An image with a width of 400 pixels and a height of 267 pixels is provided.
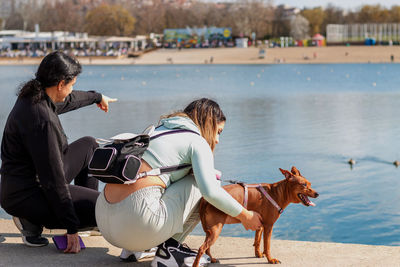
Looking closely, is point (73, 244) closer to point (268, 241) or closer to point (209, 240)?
point (209, 240)

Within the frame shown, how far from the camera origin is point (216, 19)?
5674 inches

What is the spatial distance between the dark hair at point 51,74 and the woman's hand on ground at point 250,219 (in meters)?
1.36

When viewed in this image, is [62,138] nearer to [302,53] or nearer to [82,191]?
[82,191]

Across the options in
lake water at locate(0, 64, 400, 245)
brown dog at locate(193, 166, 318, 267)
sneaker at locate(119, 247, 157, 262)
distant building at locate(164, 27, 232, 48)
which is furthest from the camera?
distant building at locate(164, 27, 232, 48)

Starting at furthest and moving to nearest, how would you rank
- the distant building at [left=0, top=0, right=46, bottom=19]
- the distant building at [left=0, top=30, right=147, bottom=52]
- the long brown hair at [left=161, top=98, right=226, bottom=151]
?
the distant building at [left=0, top=0, right=46, bottom=19], the distant building at [left=0, top=30, right=147, bottom=52], the long brown hair at [left=161, top=98, right=226, bottom=151]

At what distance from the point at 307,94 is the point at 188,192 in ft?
79.8

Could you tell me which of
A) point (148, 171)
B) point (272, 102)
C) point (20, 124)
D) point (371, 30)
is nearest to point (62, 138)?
point (20, 124)

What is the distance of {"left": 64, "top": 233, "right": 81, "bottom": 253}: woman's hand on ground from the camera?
151 inches

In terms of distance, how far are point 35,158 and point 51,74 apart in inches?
20.7

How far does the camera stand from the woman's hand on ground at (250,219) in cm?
339

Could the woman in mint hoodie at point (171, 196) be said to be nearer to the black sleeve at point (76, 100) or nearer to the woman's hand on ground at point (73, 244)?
the woman's hand on ground at point (73, 244)

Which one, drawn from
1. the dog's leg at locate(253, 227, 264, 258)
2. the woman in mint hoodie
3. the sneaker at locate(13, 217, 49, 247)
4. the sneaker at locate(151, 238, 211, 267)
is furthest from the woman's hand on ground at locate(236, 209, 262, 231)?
the sneaker at locate(13, 217, 49, 247)

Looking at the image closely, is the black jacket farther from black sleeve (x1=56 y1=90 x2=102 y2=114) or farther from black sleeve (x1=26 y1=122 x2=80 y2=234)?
black sleeve (x1=56 y1=90 x2=102 y2=114)

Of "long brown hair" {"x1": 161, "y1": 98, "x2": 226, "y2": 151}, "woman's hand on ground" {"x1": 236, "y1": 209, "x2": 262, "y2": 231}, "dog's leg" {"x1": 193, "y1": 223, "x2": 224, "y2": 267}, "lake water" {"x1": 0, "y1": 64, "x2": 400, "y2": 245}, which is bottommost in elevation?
"lake water" {"x1": 0, "y1": 64, "x2": 400, "y2": 245}
